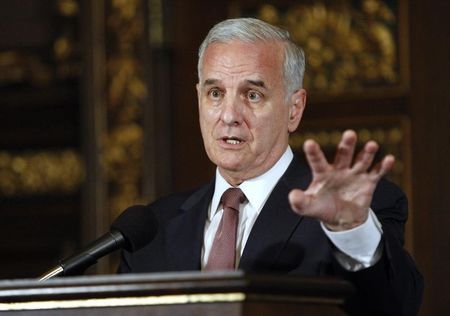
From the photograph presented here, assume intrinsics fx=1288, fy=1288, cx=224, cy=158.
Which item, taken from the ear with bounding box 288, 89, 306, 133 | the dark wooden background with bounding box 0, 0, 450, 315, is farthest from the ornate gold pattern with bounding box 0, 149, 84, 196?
the ear with bounding box 288, 89, 306, 133

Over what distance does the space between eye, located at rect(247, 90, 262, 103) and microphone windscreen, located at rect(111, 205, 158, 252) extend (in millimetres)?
314

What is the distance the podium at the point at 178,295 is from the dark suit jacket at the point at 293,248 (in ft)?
0.52

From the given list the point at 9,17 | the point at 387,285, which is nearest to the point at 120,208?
the point at 9,17

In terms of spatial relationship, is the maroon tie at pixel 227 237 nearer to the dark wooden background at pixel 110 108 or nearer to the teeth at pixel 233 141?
the teeth at pixel 233 141

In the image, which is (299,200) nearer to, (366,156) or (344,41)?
(366,156)

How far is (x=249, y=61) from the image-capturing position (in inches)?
90.6

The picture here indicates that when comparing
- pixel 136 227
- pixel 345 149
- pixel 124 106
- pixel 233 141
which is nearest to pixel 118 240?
pixel 136 227

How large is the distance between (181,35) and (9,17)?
702 mm

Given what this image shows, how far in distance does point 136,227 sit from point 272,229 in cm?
25

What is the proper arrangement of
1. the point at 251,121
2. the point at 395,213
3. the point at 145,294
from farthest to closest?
1. the point at 251,121
2. the point at 395,213
3. the point at 145,294

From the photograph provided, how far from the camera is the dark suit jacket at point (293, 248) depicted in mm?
1972

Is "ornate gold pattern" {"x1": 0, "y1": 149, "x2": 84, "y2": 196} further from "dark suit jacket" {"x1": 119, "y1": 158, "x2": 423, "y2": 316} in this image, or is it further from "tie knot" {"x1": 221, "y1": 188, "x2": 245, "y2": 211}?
"tie knot" {"x1": 221, "y1": 188, "x2": 245, "y2": 211}

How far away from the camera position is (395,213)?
7.08 ft

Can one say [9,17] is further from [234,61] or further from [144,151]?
[234,61]
